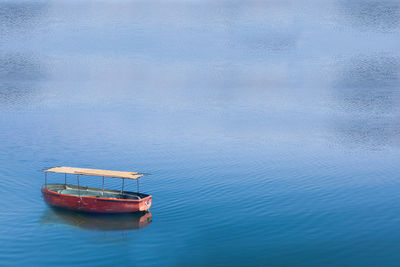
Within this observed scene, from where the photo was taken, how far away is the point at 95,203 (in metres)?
43.2

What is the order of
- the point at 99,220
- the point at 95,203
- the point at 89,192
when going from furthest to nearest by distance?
the point at 89,192 → the point at 95,203 → the point at 99,220

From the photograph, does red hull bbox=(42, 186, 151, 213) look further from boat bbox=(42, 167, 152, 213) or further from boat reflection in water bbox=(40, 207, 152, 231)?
boat reflection in water bbox=(40, 207, 152, 231)

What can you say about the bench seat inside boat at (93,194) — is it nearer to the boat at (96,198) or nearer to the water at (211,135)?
the boat at (96,198)

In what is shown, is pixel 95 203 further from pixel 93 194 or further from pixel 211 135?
pixel 211 135

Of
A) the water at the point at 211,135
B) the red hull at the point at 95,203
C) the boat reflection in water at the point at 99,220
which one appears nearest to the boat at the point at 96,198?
the red hull at the point at 95,203

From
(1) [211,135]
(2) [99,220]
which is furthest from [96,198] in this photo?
(1) [211,135]

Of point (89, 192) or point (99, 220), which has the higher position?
point (89, 192)

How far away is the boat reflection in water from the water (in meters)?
0.23

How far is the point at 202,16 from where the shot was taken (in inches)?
6521

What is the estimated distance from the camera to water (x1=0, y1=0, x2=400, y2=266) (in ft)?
126

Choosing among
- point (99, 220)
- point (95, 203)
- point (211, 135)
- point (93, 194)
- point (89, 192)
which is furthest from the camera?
point (211, 135)

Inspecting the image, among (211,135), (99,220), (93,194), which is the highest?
(211,135)

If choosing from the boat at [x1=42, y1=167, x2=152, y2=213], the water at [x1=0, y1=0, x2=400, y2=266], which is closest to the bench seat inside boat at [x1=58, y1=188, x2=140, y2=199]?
the boat at [x1=42, y1=167, x2=152, y2=213]

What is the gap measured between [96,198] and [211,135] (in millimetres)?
27987
